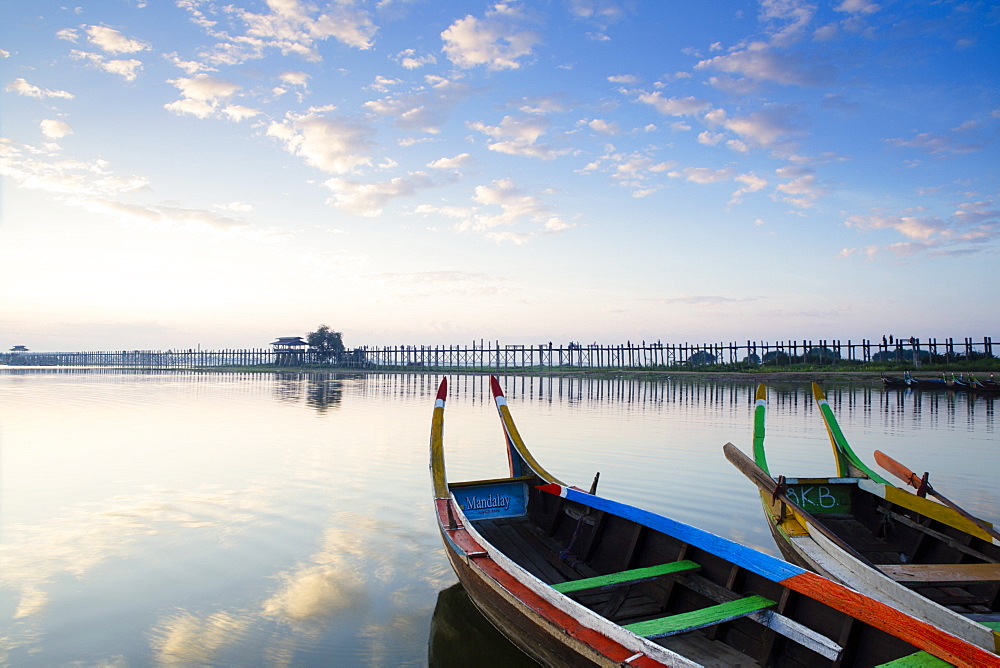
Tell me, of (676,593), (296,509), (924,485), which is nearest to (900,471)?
(924,485)

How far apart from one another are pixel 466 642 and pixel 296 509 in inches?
177

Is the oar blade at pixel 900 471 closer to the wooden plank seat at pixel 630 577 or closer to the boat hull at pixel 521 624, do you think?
the wooden plank seat at pixel 630 577

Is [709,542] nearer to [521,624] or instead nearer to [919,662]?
[521,624]

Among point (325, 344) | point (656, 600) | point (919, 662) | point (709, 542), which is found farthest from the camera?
point (325, 344)

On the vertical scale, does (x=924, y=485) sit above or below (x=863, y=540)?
above

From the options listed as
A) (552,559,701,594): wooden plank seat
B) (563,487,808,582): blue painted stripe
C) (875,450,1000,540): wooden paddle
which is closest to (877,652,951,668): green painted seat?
(563,487,808,582): blue painted stripe

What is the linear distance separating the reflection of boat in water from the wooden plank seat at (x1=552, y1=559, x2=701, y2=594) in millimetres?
761

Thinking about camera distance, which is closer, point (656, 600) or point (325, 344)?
point (656, 600)

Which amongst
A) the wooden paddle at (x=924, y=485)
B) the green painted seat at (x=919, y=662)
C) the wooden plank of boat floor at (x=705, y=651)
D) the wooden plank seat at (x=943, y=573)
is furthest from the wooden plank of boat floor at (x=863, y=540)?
the green painted seat at (x=919, y=662)

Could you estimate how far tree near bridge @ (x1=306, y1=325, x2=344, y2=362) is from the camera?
80656 mm

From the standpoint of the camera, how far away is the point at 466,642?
16.3ft

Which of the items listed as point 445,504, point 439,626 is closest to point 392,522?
point 445,504

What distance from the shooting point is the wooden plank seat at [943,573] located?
177 inches

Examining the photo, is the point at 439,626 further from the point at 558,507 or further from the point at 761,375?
the point at 761,375
